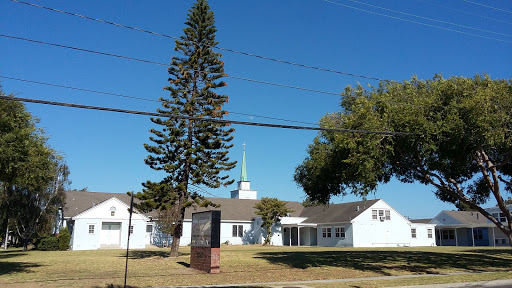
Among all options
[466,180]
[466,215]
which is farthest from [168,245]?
[466,215]

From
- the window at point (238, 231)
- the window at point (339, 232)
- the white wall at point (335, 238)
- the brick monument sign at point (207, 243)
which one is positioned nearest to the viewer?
the brick monument sign at point (207, 243)

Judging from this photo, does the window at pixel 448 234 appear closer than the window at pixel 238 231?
No

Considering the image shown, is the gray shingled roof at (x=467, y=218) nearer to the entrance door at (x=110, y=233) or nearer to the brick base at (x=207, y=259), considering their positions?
the entrance door at (x=110, y=233)

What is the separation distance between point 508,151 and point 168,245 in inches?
1285

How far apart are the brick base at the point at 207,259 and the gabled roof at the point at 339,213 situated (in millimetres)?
25717

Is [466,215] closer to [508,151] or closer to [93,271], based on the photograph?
[508,151]

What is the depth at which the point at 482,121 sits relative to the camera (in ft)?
55.3

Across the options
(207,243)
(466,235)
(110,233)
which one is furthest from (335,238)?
(207,243)

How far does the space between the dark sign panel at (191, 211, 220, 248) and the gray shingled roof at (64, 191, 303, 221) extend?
76.1ft

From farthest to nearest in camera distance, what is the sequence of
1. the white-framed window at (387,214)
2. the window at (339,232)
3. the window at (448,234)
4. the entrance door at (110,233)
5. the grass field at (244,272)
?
the window at (448,234) < the white-framed window at (387,214) < the window at (339,232) < the entrance door at (110,233) < the grass field at (244,272)

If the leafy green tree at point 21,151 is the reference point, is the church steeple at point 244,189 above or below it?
above

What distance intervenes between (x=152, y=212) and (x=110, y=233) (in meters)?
6.44

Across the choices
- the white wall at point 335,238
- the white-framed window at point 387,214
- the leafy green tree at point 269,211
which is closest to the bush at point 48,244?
the leafy green tree at point 269,211

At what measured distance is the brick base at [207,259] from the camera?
18062mm
